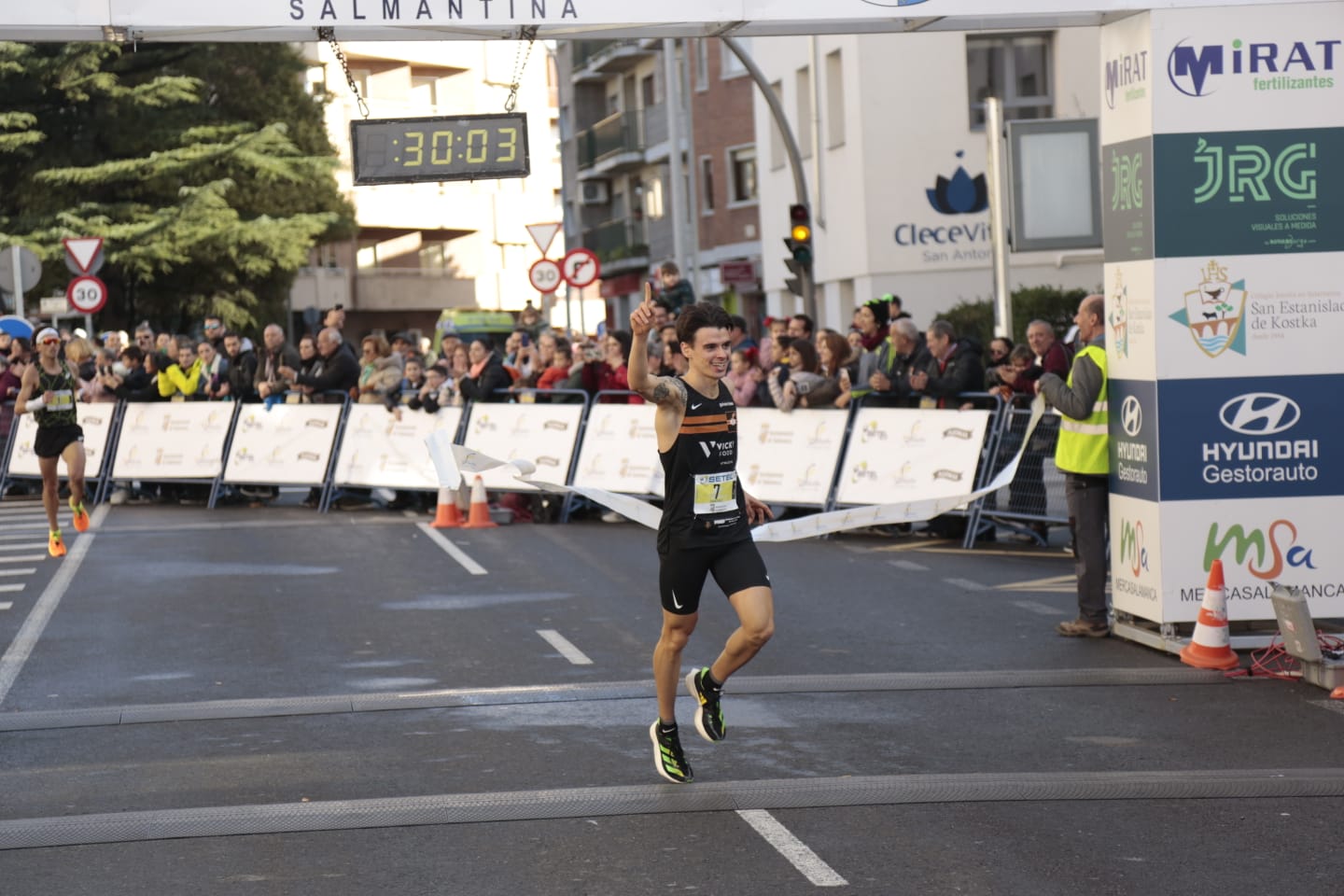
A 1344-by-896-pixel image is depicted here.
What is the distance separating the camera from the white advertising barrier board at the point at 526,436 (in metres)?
20.9

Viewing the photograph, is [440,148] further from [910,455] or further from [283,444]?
[283,444]

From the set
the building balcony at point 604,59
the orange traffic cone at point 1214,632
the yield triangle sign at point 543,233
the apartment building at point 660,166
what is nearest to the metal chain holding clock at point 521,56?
the orange traffic cone at point 1214,632

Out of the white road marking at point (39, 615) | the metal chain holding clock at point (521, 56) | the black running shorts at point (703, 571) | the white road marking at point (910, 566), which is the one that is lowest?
the white road marking at point (910, 566)

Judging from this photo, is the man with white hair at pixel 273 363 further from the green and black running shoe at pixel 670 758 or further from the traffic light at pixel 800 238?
the green and black running shoe at pixel 670 758

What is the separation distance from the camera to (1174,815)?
7.59 metres

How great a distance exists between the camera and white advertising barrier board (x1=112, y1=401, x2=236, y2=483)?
24.2 meters

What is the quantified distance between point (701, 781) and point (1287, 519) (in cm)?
447

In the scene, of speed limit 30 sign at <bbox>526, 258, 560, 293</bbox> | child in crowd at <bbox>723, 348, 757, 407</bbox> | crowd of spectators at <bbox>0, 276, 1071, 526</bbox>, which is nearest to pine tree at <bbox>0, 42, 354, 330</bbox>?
crowd of spectators at <bbox>0, 276, 1071, 526</bbox>

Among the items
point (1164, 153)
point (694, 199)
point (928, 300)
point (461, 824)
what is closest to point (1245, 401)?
point (1164, 153)

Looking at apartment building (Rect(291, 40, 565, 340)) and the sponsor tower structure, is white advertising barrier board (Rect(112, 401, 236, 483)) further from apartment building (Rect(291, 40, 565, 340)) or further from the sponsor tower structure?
apartment building (Rect(291, 40, 565, 340))

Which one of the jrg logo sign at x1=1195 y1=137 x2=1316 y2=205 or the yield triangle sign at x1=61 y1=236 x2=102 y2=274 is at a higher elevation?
the yield triangle sign at x1=61 y1=236 x2=102 y2=274

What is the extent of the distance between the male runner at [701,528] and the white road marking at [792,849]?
64 cm

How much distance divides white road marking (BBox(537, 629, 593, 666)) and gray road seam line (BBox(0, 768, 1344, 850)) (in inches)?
131

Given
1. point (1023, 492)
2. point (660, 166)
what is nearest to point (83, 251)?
point (1023, 492)
